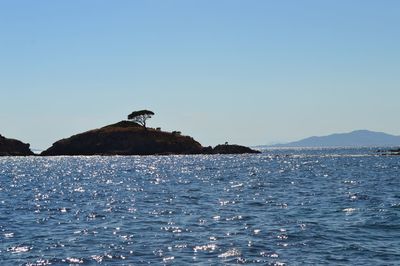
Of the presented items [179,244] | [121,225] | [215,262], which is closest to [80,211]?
[121,225]

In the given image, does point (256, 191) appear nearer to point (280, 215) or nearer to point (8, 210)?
point (280, 215)

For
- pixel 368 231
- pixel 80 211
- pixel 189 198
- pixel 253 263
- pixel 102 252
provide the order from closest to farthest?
pixel 253 263 → pixel 102 252 → pixel 368 231 → pixel 80 211 → pixel 189 198

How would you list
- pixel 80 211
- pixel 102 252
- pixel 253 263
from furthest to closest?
pixel 80 211 < pixel 102 252 < pixel 253 263

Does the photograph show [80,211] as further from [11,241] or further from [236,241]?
[236,241]

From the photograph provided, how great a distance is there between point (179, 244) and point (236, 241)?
3.23 m

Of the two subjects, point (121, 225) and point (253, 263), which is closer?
point (253, 263)

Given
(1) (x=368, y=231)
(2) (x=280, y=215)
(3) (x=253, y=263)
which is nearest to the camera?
(3) (x=253, y=263)

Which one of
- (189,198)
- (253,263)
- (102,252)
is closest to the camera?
(253,263)

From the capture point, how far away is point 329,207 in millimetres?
47094

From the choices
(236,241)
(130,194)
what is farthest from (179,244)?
(130,194)

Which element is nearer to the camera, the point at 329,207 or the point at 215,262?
the point at 215,262

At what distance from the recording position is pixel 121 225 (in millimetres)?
38219

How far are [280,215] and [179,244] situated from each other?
43.9 feet

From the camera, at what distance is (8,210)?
48125mm
